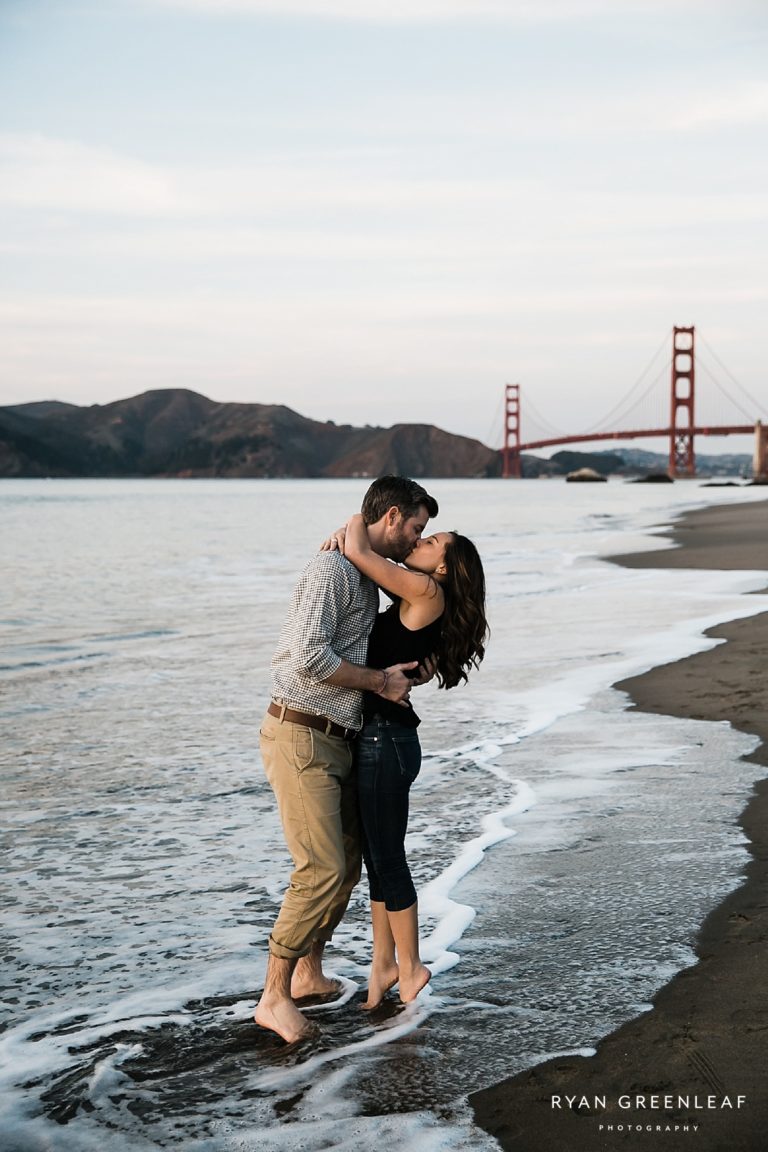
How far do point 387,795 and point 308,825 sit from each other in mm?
197

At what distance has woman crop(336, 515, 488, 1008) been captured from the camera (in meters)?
2.72

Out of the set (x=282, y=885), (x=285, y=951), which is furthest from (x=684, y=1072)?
(x=282, y=885)

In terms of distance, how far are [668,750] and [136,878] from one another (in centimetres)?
257

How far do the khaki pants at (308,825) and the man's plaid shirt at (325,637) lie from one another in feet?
0.23

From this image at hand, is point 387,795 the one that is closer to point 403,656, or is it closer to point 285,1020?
point 403,656

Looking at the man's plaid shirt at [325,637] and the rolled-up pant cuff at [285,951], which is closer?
the man's plaid shirt at [325,637]

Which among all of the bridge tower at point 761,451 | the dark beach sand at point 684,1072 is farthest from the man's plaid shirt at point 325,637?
the bridge tower at point 761,451

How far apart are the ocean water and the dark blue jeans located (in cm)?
32

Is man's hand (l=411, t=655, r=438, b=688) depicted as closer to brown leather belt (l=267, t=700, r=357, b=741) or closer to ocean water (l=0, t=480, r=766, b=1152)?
brown leather belt (l=267, t=700, r=357, b=741)

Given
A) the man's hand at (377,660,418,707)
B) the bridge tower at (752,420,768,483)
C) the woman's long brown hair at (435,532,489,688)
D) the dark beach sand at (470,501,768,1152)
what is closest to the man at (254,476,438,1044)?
the man's hand at (377,660,418,707)

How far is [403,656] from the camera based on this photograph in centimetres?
279

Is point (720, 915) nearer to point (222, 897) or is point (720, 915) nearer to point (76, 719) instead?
point (222, 897)

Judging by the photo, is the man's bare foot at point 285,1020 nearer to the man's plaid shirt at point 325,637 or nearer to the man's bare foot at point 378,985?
the man's bare foot at point 378,985

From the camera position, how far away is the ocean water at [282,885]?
8.09 ft
